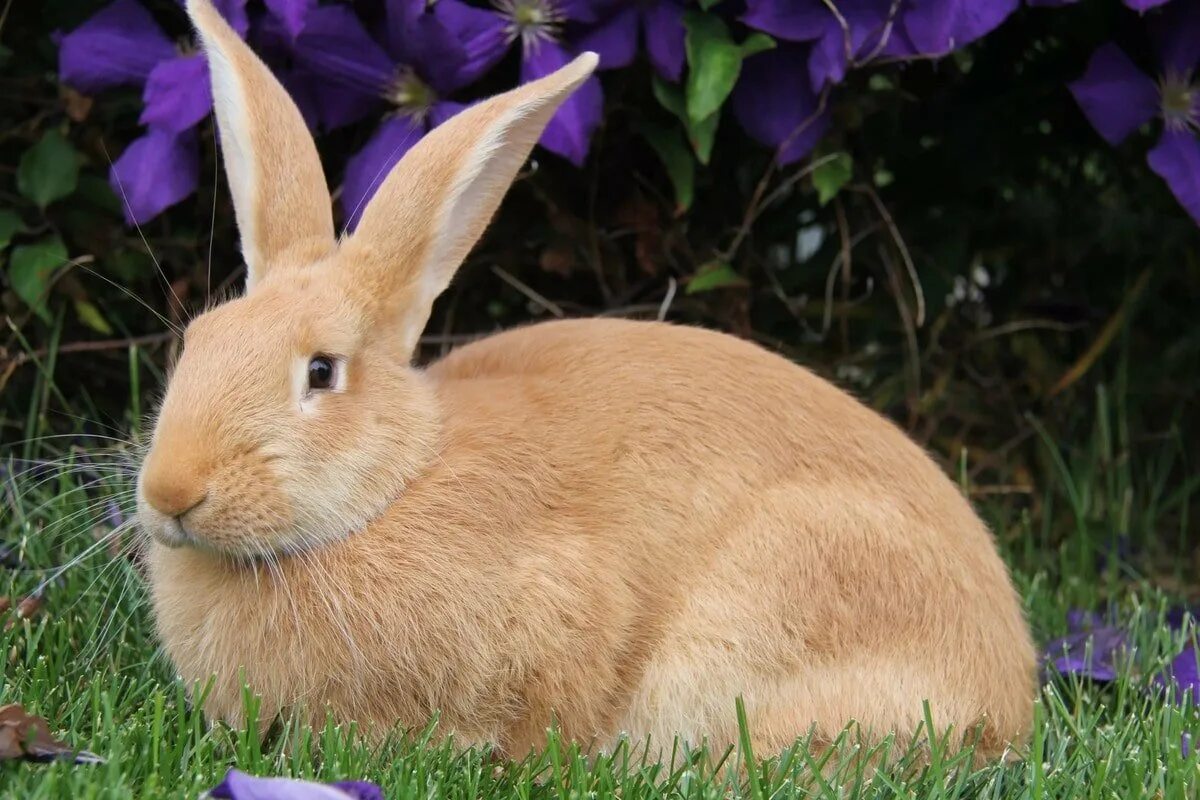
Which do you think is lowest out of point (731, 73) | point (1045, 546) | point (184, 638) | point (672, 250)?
point (1045, 546)

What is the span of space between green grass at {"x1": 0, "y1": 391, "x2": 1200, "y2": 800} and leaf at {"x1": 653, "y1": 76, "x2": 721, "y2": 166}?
126 centimetres

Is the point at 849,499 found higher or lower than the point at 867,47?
lower

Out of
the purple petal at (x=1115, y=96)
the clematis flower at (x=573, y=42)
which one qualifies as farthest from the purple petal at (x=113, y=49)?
the purple petal at (x=1115, y=96)

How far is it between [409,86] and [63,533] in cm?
123

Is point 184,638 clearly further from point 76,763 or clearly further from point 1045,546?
point 1045,546

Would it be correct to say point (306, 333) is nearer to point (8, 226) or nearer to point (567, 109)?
point (567, 109)

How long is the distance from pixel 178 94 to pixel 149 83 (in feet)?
0.23

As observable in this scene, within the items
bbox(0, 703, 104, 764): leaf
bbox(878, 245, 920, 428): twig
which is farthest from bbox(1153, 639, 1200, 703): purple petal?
bbox(0, 703, 104, 764): leaf

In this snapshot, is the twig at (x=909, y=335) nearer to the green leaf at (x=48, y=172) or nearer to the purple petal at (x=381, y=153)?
the purple petal at (x=381, y=153)

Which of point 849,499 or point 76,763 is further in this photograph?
point 849,499

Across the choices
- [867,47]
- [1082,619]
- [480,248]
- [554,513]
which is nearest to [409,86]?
[480,248]

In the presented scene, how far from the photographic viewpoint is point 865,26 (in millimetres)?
3102

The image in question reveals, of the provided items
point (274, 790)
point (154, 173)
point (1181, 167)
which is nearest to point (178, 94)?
point (154, 173)

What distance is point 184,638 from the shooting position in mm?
2408
